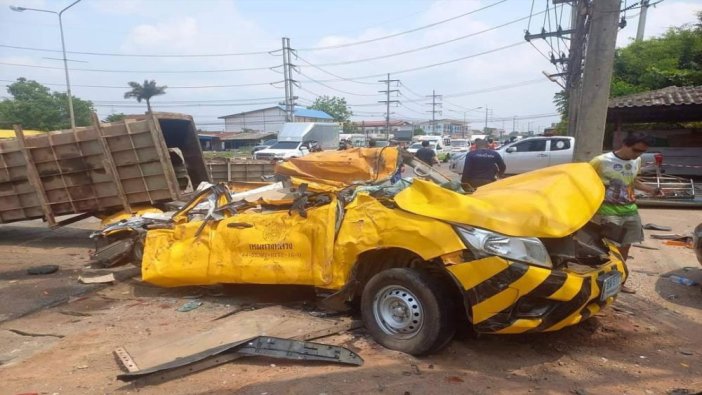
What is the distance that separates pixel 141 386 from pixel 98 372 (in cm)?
47

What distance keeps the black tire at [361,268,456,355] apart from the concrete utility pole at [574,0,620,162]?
144 inches

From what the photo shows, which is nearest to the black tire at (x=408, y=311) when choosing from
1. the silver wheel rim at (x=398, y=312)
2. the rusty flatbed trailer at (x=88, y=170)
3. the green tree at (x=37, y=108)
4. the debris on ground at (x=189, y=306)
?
the silver wheel rim at (x=398, y=312)

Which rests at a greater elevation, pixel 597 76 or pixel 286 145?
pixel 597 76

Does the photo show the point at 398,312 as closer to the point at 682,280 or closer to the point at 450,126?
the point at 682,280

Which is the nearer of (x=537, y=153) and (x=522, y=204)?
(x=522, y=204)

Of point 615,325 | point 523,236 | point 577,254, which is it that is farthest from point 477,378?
point 615,325

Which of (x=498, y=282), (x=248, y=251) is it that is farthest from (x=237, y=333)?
(x=498, y=282)

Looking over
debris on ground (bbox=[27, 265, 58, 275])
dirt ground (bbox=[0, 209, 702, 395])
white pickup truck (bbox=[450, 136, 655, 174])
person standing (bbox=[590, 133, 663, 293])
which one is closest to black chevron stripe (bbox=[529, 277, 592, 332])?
dirt ground (bbox=[0, 209, 702, 395])

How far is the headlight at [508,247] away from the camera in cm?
324

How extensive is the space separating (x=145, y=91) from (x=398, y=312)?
5867 cm

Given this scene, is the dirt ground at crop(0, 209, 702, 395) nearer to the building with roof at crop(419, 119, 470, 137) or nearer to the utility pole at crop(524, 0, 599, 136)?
the utility pole at crop(524, 0, 599, 136)

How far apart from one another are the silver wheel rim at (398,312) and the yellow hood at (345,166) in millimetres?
1682

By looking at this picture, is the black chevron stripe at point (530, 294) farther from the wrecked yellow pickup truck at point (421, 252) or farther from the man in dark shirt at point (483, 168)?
the man in dark shirt at point (483, 168)

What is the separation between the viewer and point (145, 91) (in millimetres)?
55844
